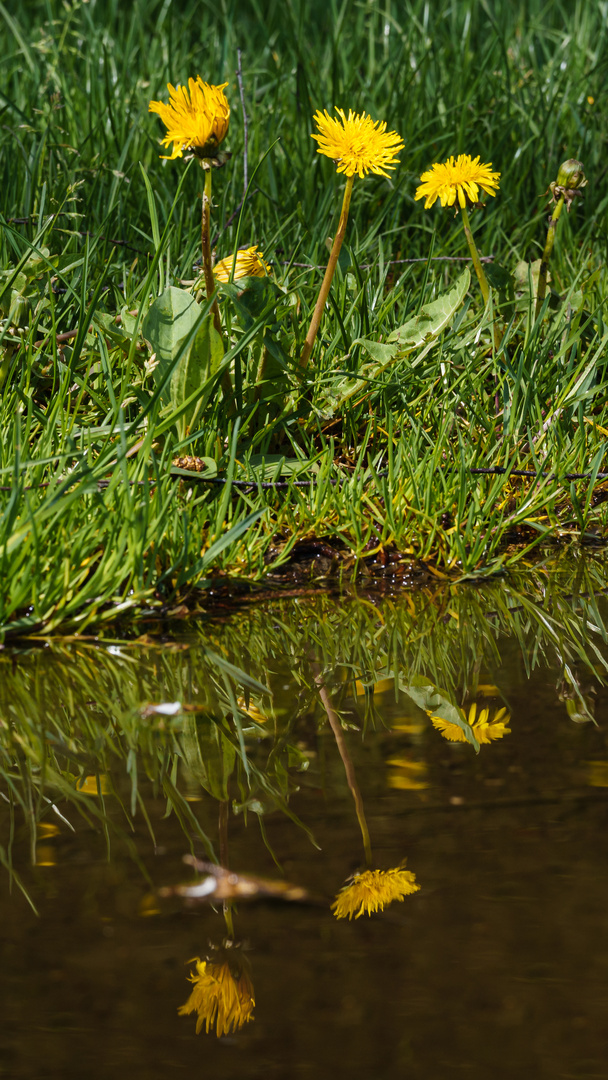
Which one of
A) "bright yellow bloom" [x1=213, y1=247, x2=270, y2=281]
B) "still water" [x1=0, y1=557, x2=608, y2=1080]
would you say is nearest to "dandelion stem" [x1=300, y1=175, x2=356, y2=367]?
"bright yellow bloom" [x1=213, y1=247, x2=270, y2=281]

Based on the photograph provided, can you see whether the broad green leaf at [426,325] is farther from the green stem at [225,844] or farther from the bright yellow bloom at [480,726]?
the green stem at [225,844]

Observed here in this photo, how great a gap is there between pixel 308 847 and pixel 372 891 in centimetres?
11

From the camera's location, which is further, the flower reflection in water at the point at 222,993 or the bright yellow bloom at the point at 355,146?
the bright yellow bloom at the point at 355,146

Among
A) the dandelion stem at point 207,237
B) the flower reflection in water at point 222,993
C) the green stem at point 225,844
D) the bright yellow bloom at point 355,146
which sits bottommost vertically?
the green stem at point 225,844

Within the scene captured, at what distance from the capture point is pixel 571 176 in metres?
2.41

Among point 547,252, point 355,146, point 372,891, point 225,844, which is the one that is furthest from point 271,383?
point 372,891

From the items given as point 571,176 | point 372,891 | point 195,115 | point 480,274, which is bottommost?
point 372,891

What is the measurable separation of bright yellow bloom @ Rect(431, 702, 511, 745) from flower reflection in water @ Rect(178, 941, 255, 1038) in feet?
1.76

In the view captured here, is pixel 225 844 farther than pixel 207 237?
No

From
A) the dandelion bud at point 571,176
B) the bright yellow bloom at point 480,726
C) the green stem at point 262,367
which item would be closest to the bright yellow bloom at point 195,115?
the green stem at point 262,367

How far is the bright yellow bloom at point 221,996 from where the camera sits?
3.10 feet

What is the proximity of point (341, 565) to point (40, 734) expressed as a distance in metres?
0.79

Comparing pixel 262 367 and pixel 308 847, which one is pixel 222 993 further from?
pixel 262 367

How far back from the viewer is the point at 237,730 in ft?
4.95
